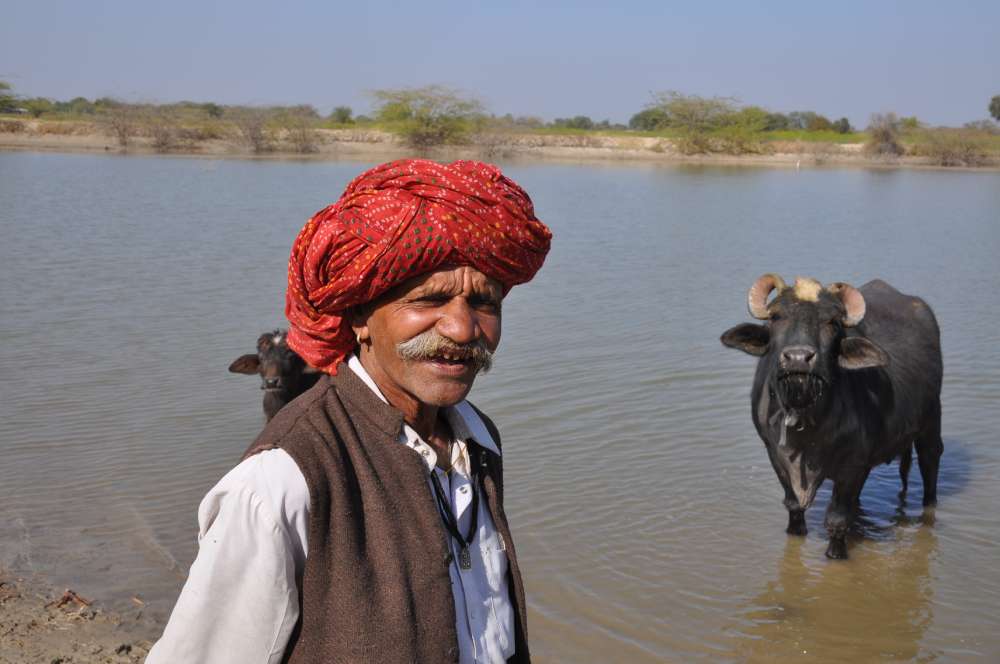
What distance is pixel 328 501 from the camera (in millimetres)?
1920

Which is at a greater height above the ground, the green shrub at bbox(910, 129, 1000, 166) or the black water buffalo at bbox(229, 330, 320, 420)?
the green shrub at bbox(910, 129, 1000, 166)

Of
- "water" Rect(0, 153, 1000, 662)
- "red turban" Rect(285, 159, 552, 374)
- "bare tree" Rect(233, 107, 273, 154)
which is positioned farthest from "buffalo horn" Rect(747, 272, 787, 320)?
"bare tree" Rect(233, 107, 273, 154)

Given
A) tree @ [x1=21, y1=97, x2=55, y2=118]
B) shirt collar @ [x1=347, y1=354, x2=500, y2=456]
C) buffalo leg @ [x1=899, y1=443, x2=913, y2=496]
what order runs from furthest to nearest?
tree @ [x1=21, y1=97, x2=55, y2=118] → buffalo leg @ [x1=899, y1=443, x2=913, y2=496] → shirt collar @ [x1=347, y1=354, x2=500, y2=456]

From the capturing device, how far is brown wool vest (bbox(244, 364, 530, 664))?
1910 mm

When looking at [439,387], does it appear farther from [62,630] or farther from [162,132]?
[162,132]

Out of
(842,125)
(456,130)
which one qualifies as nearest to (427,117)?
(456,130)

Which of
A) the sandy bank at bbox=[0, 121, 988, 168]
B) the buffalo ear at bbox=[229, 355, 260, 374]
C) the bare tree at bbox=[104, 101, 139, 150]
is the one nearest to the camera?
the buffalo ear at bbox=[229, 355, 260, 374]

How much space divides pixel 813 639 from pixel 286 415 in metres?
4.43

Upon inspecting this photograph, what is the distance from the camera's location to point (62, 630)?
481cm

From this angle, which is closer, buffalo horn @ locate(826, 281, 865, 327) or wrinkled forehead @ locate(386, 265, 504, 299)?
wrinkled forehead @ locate(386, 265, 504, 299)

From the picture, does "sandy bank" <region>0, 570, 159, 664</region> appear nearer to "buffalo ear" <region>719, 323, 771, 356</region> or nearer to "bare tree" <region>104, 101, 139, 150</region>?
"buffalo ear" <region>719, 323, 771, 356</region>

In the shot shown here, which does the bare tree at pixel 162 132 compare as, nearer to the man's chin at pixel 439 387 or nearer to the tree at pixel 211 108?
the tree at pixel 211 108

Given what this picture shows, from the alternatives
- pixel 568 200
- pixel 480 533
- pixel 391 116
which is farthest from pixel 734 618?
pixel 391 116

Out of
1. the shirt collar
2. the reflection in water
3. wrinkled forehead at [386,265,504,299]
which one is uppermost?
wrinkled forehead at [386,265,504,299]
